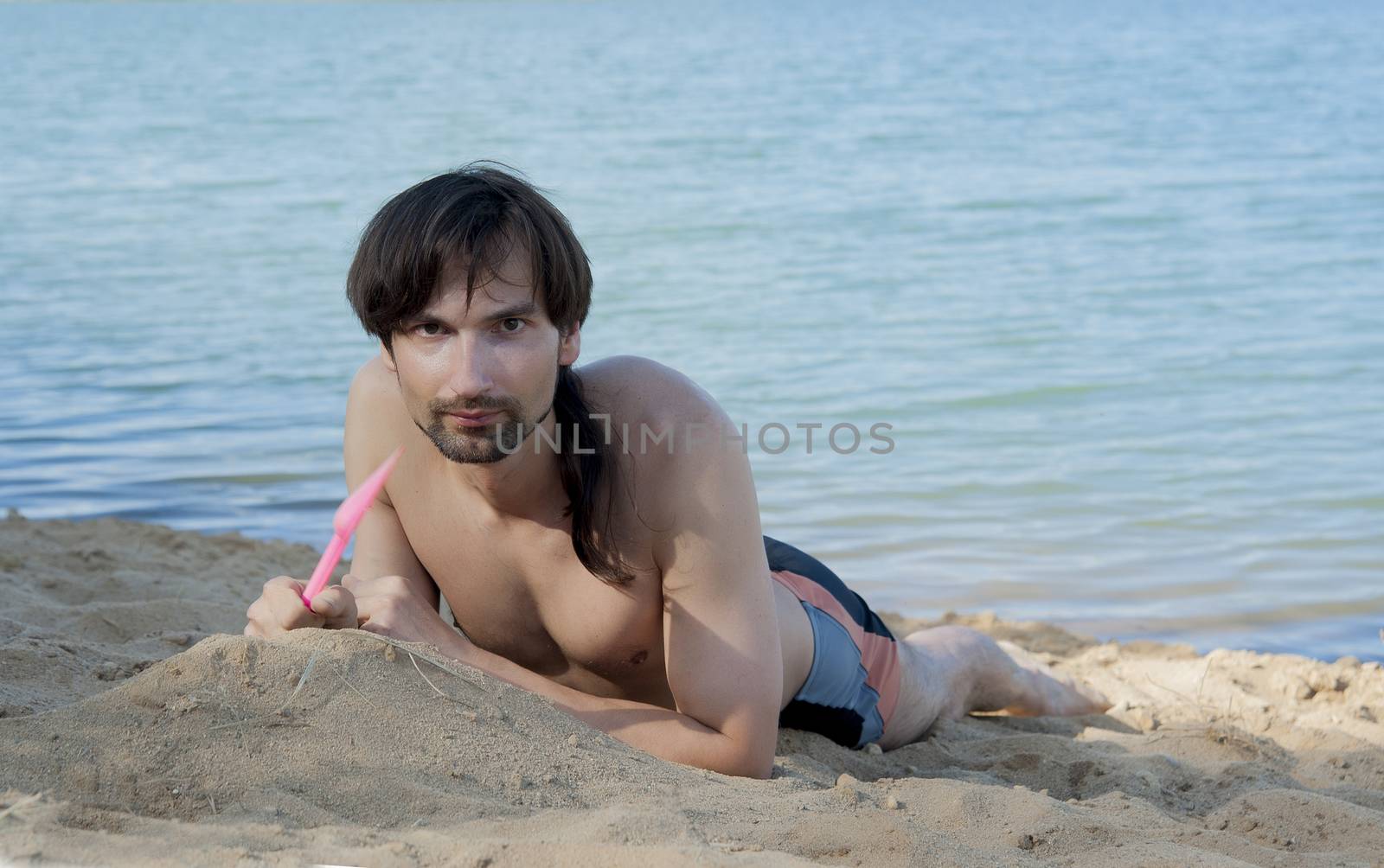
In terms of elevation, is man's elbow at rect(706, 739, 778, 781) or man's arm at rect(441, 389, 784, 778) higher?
man's arm at rect(441, 389, 784, 778)

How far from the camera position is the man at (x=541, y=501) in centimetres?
246

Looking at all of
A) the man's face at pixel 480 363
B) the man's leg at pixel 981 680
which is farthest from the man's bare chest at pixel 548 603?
the man's leg at pixel 981 680

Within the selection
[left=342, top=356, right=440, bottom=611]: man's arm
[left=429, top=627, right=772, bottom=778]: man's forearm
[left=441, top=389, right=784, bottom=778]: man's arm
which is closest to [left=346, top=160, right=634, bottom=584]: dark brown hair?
[left=441, top=389, right=784, bottom=778]: man's arm

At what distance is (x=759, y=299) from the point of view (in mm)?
9922

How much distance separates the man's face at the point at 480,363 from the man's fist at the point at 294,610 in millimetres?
344

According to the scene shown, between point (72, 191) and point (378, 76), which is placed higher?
point (378, 76)

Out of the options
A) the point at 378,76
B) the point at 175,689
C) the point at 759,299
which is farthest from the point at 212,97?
the point at 175,689

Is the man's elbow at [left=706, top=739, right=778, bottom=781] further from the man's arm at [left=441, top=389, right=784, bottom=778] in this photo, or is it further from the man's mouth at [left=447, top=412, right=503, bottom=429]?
the man's mouth at [left=447, top=412, right=503, bottom=429]

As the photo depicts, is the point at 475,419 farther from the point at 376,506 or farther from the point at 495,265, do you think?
the point at 376,506

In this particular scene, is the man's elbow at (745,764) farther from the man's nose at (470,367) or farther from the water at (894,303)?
the water at (894,303)

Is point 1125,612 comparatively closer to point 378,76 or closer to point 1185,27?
point 378,76

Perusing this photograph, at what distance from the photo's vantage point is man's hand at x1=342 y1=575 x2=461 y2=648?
2.47 metres

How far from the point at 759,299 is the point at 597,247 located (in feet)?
8.23

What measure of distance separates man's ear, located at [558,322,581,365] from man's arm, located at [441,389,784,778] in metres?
0.23
